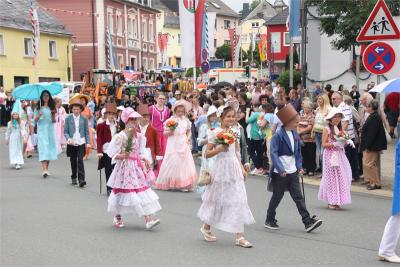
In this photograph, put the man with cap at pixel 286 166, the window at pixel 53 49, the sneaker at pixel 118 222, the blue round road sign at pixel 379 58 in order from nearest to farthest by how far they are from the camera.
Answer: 1. the man with cap at pixel 286 166
2. the sneaker at pixel 118 222
3. the blue round road sign at pixel 379 58
4. the window at pixel 53 49

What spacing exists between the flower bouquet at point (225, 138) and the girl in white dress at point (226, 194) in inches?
3.5

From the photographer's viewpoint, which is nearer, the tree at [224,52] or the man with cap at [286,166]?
the man with cap at [286,166]

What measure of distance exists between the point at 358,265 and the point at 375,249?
86 centimetres

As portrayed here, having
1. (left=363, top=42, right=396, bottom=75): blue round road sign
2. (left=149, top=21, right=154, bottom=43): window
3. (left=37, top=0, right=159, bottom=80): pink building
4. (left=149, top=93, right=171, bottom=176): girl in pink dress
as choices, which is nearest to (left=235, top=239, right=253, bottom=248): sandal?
(left=363, top=42, right=396, bottom=75): blue round road sign

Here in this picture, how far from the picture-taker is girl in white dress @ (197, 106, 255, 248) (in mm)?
7844

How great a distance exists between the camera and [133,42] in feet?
203

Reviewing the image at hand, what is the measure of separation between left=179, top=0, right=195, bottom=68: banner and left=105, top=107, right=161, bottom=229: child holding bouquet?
12217mm

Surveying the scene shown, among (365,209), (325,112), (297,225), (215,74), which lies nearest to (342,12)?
(325,112)

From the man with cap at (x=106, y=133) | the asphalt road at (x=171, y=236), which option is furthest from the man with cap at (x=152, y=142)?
the asphalt road at (x=171, y=236)

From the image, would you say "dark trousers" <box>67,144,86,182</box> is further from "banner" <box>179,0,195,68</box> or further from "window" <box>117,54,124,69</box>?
"window" <box>117,54,124,69</box>

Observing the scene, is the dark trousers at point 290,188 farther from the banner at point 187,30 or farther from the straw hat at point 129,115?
the banner at point 187,30

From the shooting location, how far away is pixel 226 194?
7.96 meters

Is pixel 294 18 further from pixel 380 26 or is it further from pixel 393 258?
pixel 393 258

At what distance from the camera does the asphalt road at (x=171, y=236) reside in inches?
280
